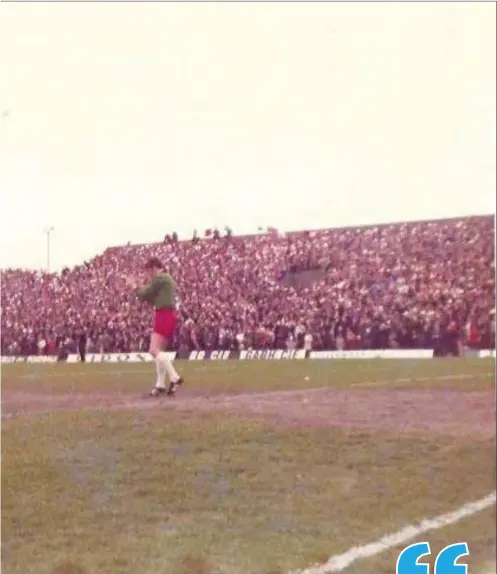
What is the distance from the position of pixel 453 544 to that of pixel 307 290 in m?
0.67

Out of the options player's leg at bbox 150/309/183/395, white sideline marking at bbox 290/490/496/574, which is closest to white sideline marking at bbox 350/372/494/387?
white sideline marking at bbox 290/490/496/574

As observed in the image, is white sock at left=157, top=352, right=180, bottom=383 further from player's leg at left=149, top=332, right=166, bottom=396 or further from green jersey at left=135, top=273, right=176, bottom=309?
green jersey at left=135, top=273, right=176, bottom=309

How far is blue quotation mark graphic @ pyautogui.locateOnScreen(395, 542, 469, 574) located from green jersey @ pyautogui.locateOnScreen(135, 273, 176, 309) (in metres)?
0.77

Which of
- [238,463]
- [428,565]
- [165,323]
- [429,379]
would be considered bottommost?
[428,565]

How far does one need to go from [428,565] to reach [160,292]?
2.84ft

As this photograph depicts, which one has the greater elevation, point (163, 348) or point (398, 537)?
point (163, 348)

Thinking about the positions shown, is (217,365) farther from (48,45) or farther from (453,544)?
(48,45)

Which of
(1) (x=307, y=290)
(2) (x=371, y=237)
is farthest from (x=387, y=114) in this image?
(1) (x=307, y=290)

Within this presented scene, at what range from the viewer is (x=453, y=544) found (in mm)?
1817

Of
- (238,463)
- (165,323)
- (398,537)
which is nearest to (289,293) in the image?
(165,323)

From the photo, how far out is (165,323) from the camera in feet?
6.19

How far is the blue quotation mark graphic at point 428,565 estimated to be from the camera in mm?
1782

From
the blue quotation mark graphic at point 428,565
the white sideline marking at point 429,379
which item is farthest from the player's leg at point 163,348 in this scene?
the blue quotation mark graphic at point 428,565

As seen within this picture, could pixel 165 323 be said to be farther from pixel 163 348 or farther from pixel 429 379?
pixel 429 379
